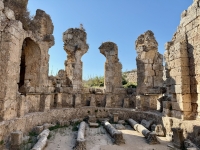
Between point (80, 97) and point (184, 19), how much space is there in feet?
24.8

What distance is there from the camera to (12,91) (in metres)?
6.43

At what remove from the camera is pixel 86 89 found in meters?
12.2

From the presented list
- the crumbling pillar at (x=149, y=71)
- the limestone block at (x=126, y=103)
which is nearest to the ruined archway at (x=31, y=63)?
the limestone block at (x=126, y=103)

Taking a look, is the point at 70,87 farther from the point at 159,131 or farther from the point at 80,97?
the point at 159,131

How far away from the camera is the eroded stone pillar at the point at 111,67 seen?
40.2ft

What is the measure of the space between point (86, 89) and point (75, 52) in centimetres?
275

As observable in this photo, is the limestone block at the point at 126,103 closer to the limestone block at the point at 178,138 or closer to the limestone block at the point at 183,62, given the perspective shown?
the limestone block at the point at 183,62

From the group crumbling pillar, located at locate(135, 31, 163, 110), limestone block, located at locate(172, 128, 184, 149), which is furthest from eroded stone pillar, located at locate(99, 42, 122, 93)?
limestone block, located at locate(172, 128, 184, 149)

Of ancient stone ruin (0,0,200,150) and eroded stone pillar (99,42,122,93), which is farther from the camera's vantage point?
eroded stone pillar (99,42,122,93)

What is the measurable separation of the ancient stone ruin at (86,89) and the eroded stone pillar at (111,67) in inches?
2.8

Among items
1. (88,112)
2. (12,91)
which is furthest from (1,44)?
(88,112)

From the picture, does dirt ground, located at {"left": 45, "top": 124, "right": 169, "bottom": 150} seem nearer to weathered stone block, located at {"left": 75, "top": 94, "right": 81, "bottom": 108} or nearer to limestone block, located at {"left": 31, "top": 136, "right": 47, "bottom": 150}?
limestone block, located at {"left": 31, "top": 136, "right": 47, "bottom": 150}

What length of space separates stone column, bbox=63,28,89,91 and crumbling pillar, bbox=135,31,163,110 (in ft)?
13.1

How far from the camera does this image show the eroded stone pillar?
12.2 meters
